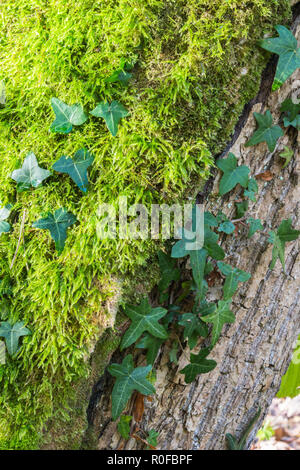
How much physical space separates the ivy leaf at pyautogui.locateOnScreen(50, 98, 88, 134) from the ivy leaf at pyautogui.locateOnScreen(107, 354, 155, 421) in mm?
815

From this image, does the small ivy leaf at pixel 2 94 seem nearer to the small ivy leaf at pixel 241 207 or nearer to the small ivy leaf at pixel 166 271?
the small ivy leaf at pixel 166 271

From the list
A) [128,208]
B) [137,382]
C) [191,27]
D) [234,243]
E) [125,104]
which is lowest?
[137,382]

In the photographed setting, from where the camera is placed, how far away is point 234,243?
1327mm

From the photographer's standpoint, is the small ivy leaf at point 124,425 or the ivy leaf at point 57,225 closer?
the ivy leaf at point 57,225

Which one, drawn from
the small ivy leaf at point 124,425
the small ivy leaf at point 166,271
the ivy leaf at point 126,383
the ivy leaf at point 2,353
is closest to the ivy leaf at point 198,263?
the small ivy leaf at point 166,271

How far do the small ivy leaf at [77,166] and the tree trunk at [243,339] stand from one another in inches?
16.8

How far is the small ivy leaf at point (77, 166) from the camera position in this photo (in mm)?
1206

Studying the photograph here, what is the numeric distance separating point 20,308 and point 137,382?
47 cm

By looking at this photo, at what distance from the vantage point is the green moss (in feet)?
3.85

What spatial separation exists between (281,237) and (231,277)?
267 millimetres

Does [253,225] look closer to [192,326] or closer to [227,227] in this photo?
[227,227]

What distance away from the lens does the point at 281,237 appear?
1.36m
